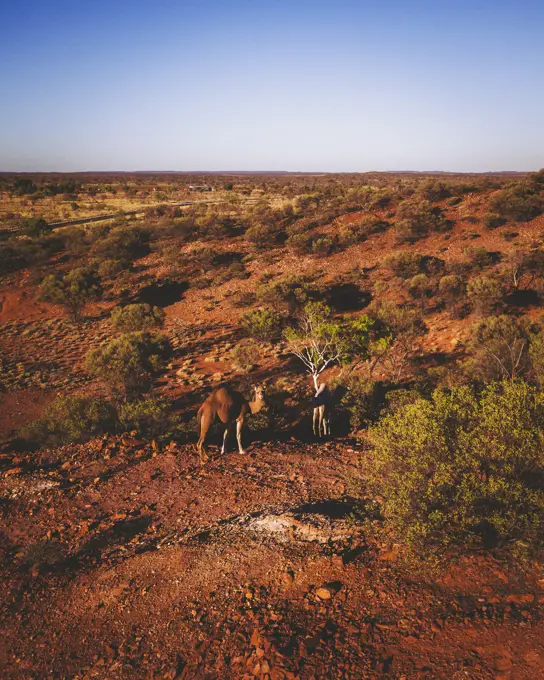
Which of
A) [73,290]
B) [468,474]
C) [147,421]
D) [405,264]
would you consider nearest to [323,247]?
[405,264]

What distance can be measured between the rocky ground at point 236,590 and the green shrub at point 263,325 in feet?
40.6

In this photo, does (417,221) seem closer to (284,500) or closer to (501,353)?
(501,353)

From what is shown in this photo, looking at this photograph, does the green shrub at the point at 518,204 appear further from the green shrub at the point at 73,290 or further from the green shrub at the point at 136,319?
Answer: the green shrub at the point at 73,290

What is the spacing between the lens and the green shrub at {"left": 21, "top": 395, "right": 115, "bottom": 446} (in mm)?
11812

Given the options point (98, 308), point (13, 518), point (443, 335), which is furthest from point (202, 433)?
point (98, 308)

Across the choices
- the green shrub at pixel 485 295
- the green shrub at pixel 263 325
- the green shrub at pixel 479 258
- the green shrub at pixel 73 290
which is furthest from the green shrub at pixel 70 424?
the green shrub at pixel 479 258

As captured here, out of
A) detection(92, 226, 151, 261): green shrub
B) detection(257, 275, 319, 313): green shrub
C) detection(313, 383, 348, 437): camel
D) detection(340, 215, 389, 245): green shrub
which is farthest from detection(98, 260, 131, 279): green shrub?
detection(313, 383, 348, 437): camel

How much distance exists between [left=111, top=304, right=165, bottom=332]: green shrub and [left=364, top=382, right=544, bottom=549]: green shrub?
19026 millimetres

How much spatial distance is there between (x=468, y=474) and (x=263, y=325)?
15874 millimetres

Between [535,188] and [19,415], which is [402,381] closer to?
[19,415]

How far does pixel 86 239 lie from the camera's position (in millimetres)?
35875

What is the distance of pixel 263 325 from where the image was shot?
21.3 meters

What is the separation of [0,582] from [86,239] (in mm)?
34002

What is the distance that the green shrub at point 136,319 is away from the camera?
23.5 m
